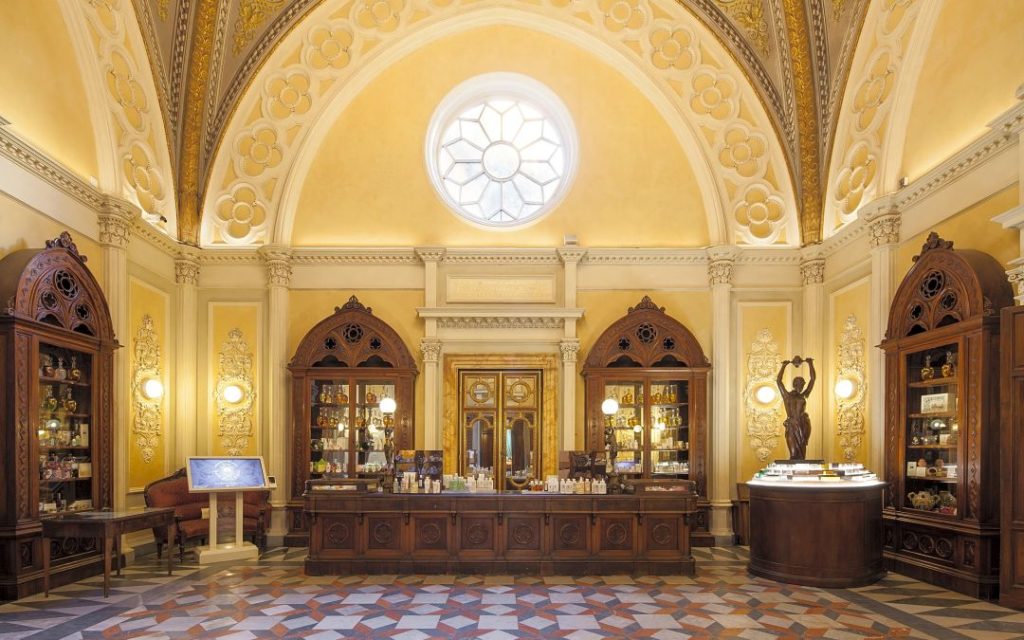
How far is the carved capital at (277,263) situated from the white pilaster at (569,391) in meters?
4.38

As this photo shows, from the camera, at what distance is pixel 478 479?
9.67 m

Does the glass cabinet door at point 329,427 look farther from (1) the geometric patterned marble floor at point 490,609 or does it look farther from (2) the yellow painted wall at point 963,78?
(2) the yellow painted wall at point 963,78

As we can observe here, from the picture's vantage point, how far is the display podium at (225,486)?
389 inches

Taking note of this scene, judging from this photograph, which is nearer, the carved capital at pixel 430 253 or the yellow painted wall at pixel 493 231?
the carved capital at pixel 430 253

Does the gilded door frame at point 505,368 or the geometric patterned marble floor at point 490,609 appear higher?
the gilded door frame at point 505,368

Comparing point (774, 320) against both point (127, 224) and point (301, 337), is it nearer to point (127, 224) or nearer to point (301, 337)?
point (301, 337)

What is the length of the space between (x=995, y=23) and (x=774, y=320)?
525 centimetres

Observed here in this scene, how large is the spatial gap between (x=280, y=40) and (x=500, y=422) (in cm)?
668

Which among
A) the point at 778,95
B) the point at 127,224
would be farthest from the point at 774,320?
the point at 127,224

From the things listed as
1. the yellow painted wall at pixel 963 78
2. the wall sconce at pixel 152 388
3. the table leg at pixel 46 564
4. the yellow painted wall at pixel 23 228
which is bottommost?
the table leg at pixel 46 564

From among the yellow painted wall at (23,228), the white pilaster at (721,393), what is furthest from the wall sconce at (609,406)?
the yellow painted wall at (23,228)

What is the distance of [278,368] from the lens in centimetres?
1211

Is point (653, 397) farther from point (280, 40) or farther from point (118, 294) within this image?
point (280, 40)

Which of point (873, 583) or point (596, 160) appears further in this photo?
point (596, 160)
